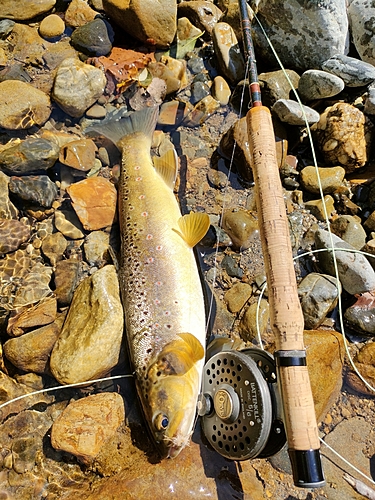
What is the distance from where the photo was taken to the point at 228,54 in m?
4.95

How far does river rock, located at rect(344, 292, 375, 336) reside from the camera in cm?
360

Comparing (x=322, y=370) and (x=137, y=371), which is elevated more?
(x=137, y=371)

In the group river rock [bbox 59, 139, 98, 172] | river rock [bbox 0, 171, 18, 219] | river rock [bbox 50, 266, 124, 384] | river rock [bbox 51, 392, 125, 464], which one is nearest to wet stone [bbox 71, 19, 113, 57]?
river rock [bbox 59, 139, 98, 172]

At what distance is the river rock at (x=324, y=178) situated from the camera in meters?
4.25

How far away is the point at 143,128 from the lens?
430cm

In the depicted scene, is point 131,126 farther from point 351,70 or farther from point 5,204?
point 351,70

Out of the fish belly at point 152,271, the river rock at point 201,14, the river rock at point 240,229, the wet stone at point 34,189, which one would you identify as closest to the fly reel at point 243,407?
the fish belly at point 152,271

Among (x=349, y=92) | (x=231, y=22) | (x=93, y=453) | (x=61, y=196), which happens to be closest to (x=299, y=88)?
(x=349, y=92)

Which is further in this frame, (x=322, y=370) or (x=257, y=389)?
(x=322, y=370)

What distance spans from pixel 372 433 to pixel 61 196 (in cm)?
371

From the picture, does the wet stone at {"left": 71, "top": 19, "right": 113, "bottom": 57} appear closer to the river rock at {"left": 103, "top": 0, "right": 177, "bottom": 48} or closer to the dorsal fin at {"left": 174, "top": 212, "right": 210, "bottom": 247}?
the river rock at {"left": 103, "top": 0, "right": 177, "bottom": 48}

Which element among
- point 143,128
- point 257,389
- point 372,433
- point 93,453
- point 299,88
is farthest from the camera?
point 299,88

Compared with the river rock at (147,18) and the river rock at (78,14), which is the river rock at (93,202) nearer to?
the river rock at (147,18)

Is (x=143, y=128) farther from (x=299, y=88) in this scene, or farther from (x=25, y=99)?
(x=299, y=88)
